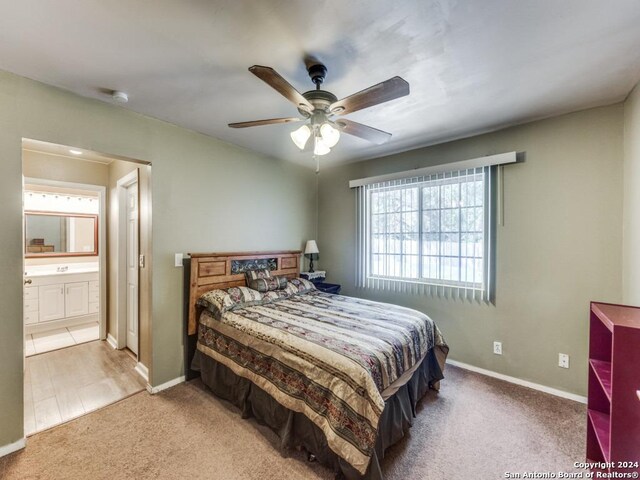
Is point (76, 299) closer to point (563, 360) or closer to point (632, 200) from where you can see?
point (563, 360)

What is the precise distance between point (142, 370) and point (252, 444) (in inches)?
66.8

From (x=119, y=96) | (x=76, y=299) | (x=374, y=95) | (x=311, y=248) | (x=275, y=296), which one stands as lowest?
(x=76, y=299)

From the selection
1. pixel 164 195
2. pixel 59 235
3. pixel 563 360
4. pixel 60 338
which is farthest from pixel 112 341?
pixel 563 360

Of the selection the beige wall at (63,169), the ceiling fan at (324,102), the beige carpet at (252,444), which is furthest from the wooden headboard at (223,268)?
the beige wall at (63,169)

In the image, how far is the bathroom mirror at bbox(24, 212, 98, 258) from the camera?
401 centimetres

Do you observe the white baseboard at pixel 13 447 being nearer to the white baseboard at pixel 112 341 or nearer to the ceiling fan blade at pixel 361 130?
the white baseboard at pixel 112 341

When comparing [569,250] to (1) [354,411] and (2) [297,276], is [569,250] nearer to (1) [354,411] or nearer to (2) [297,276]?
(1) [354,411]

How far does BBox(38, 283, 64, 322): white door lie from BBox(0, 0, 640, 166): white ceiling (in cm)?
336

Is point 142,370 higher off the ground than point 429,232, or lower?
lower

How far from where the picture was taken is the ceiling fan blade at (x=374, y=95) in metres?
1.39

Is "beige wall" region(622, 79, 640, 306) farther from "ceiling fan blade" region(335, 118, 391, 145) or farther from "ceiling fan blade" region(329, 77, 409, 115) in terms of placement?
"ceiling fan blade" region(329, 77, 409, 115)

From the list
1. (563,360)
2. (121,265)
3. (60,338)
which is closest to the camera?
(563,360)

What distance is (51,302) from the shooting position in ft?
13.1

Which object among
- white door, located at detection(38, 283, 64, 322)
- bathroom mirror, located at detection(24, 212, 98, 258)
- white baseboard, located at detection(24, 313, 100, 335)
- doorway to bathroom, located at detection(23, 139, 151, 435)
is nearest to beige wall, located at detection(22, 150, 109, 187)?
doorway to bathroom, located at detection(23, 139, 151, 435)
